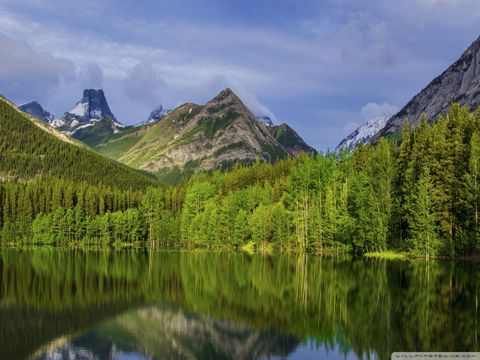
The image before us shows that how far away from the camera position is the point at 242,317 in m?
38.2

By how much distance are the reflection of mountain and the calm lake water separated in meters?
0.06

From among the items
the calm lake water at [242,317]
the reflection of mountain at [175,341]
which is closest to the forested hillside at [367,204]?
the calm lake water at [242,317]

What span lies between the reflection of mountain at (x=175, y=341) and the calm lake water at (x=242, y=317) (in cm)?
6

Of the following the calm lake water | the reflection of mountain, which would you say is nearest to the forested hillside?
the calm lake water

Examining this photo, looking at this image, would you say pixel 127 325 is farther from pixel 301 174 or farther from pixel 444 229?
pixel 301 174

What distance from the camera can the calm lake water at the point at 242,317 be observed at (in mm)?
28734

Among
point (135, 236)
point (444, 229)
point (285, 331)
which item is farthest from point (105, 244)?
point (285, 331)

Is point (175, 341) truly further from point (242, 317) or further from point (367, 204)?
point (367, 204)

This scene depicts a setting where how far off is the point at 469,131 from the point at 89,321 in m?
78.0

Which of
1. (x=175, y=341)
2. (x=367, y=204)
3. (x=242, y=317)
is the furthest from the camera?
(x=367, y=204)

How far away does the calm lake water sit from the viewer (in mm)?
28734

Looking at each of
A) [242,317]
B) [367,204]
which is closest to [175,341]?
[242,317]

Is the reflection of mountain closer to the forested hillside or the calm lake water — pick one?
the calm lake water

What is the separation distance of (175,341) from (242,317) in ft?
24.4
